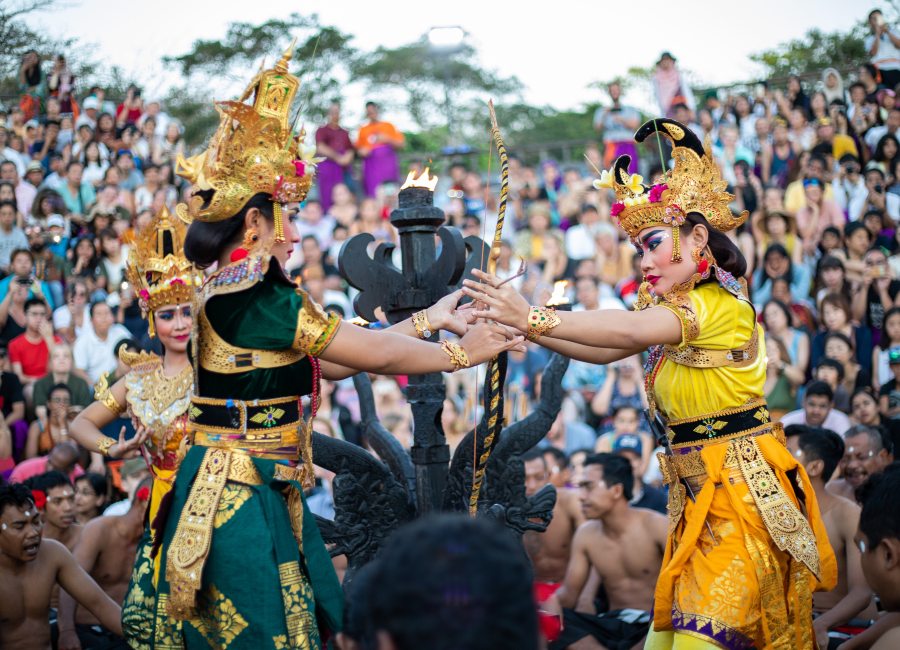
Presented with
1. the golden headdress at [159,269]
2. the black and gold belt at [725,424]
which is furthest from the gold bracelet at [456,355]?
the golden headdress at [159,269]

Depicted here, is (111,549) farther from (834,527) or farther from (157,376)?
(834,527)

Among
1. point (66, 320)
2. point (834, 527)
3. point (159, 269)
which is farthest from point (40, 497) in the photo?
point (834, 527)

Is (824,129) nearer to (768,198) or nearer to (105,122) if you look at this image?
(768,198)

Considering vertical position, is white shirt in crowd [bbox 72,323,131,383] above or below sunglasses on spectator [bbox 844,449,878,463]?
above

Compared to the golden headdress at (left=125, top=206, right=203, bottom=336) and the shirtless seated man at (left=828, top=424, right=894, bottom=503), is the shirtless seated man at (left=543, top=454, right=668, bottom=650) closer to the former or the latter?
the shirtless seated man at (left=828, top=424, right=894, bottom=503)

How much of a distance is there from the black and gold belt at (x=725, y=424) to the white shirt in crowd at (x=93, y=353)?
7.30m

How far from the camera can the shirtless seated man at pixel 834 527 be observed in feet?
17.6

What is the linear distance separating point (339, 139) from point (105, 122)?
3.09 m

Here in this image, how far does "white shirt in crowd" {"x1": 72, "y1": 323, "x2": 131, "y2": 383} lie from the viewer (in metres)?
10.2

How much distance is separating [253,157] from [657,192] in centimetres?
164

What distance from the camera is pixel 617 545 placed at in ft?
22.1

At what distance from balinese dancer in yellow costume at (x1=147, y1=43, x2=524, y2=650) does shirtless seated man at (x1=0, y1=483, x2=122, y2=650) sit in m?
2.20

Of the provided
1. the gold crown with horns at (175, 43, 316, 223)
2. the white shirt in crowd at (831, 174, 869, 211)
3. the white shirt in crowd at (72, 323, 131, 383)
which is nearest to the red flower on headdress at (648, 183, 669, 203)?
the gold crown with horns at (175, 43, 316, 223)

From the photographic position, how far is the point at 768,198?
453 inches
